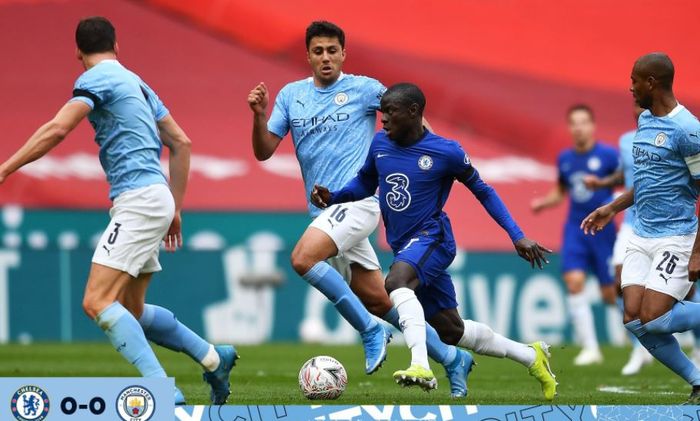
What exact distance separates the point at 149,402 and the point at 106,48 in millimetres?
2551

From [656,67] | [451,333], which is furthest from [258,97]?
[656,67]

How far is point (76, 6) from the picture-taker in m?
18.8

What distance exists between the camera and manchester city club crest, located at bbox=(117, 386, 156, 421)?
6809mm

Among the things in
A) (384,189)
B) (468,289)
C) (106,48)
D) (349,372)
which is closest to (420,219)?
(384,189)

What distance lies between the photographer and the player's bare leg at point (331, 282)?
370 inches

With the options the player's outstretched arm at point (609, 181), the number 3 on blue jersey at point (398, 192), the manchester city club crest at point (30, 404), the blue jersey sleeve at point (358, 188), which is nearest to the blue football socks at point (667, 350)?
the number 3 on blue jersey at point (398, 192)

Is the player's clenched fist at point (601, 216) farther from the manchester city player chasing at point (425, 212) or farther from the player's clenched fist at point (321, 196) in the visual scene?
the player's clenched fist at point (321, 196)

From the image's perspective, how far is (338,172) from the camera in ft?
32.3

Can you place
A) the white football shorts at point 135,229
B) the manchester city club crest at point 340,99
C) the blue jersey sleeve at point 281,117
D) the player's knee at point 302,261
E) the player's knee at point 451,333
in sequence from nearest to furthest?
the white football shorts at point 135,229 → the player's knee at point 451,333 → the player's knee at point 302,261 → the manchester city club crest at point 340,99 → the blue jersey sleeve at point 281,117

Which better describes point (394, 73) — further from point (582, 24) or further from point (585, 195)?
point (585, 195)

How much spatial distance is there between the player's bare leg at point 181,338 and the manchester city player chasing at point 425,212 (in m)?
1.17

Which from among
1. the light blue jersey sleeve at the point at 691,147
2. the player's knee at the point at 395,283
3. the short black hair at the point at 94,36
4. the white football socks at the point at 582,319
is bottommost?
the white football socks at the point at 582,319

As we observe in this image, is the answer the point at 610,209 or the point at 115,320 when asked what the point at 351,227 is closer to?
the point at 610,209

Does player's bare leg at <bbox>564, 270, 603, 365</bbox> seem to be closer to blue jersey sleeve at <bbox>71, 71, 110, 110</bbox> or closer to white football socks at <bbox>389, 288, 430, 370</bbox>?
white football socks at <bbox>389, 288, 430, 370</bbox>
